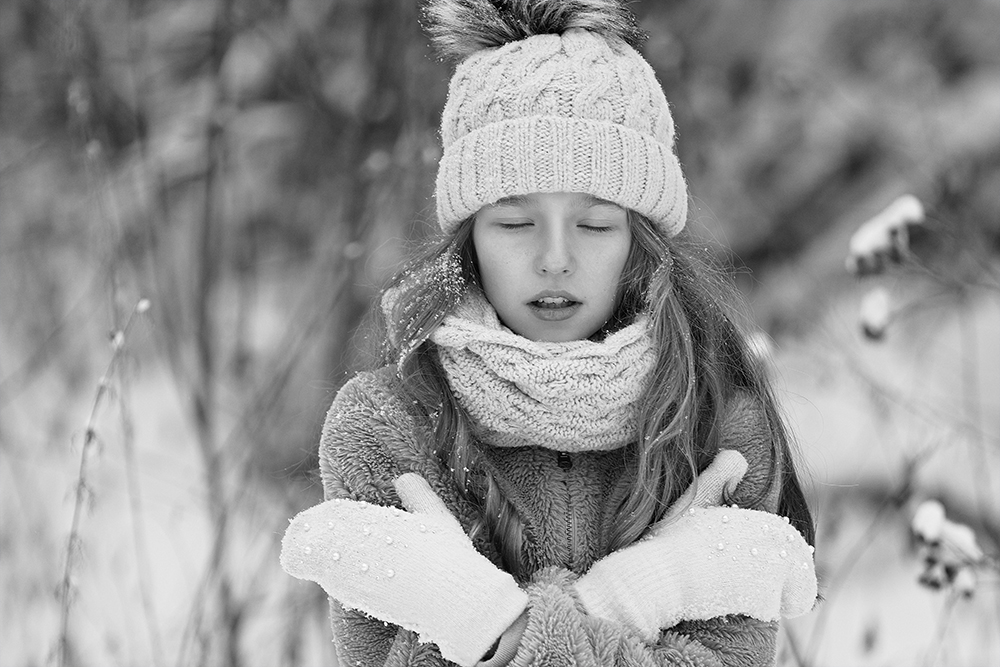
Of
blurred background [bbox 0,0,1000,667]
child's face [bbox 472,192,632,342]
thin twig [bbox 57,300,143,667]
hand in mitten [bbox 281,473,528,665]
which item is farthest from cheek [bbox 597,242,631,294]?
blurred background [bbox 0,0,1000,667]

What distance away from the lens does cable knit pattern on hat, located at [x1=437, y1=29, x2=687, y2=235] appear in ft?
4.66

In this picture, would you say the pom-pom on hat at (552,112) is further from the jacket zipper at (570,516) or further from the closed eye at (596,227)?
the jacket zipper at (570,516)

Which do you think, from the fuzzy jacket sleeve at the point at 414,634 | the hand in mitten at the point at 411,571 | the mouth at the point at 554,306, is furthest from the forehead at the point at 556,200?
the hand in mitten at the point at 411,571

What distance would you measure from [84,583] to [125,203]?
1.54 m

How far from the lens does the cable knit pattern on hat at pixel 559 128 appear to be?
142 cm

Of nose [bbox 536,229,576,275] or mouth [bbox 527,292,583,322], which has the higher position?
nose [bbox 536,229,576,275]

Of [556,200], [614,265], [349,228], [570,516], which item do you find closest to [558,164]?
[556,200]

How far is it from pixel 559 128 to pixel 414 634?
70 centimetres

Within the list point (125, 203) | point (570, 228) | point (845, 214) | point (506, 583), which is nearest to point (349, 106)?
point (125, 203)

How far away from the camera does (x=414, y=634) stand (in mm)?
1339

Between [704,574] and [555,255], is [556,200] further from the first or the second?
[704,574]

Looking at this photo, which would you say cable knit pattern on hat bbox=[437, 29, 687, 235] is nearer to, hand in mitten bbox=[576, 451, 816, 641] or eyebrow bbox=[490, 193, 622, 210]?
eyebrow bbox=[490, 193, 622, 210]

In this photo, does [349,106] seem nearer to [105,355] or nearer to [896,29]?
[105,355]

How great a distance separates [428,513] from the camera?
1.35m
